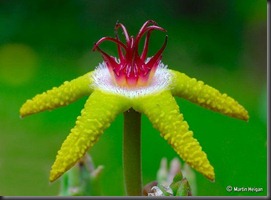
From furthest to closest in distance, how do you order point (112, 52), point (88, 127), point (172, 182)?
point (112, 52)
point (172, 182)
point (88, 127)

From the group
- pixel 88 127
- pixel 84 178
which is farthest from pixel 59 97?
pixel 84 178

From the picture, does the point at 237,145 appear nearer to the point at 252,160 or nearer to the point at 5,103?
the point at 252,160

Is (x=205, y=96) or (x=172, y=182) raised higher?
(x=205, y=96)

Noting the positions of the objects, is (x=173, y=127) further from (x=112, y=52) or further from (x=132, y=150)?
(x=112, y=52)

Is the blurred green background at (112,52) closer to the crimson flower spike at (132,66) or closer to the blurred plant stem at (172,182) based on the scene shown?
the blurred plant stem at (172,182)

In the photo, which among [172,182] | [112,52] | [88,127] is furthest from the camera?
[112,52]

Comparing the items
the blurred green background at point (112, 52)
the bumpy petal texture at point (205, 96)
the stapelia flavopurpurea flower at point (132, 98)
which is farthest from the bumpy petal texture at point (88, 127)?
the blurred green background at point (112, 52)

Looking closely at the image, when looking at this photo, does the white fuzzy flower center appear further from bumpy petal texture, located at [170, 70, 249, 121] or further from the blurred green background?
the blurred green background

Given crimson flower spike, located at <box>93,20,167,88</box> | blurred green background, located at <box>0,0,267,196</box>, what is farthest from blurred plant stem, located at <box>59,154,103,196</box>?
crimson flower spike, located at <box>93,20,167,88</box>
